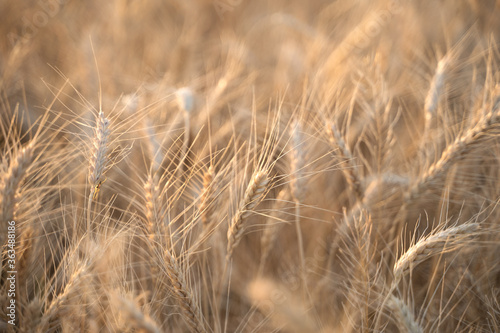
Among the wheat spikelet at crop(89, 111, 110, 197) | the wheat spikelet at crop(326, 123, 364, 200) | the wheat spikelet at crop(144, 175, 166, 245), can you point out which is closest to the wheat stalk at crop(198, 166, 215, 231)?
the wheat spikelet at crop(144, 175, 166, 245)

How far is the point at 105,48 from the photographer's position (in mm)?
2199

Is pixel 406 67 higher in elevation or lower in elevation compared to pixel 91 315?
higher

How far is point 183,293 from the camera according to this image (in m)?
0.93

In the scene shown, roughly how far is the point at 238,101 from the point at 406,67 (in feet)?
3.45

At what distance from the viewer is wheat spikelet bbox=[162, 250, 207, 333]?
909mm

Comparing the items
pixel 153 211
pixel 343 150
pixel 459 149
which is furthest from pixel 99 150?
pixel 459 149

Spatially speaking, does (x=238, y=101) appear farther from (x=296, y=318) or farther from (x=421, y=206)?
Result: (x=296, y=318)

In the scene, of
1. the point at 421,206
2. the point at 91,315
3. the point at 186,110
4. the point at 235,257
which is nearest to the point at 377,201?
the point at 421,206

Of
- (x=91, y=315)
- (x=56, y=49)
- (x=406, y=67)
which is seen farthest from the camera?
(x=56, y=49)

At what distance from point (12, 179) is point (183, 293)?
532mm

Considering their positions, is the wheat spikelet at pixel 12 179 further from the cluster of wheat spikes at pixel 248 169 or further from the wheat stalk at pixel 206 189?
the wheat stalk at pixel 206 189

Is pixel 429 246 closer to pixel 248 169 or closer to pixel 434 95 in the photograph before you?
pixel 434 95

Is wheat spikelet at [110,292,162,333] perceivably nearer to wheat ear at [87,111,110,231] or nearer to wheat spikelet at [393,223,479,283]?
wheat ear at [87,111,110,231]

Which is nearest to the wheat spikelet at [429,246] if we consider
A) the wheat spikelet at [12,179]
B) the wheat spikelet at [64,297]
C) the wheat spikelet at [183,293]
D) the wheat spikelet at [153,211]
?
the wheat spikelet at [183,293]
